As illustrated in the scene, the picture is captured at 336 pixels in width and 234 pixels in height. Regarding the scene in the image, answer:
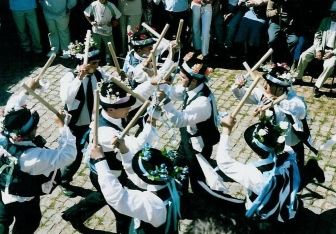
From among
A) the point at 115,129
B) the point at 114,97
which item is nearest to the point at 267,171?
the point at 115,129

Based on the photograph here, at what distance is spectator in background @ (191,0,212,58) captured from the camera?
9.82 m

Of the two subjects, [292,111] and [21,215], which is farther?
[292,111]

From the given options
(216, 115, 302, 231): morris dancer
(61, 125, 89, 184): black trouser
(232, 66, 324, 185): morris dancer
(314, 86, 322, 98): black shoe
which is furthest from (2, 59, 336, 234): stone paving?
(216, 115, 302, 231): morris dancer

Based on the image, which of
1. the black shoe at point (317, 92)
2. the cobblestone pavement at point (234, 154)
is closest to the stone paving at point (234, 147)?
the cobblestone pavement at point (234, 154)

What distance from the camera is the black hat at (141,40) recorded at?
657 centimetres

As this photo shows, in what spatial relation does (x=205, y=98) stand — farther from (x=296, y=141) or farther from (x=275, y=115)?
(x=296, y=141)

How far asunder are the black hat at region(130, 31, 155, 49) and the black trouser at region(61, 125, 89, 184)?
1.42m

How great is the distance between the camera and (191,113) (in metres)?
5.37

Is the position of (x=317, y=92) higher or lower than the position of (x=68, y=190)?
higher

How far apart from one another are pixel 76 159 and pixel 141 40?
6.37ft

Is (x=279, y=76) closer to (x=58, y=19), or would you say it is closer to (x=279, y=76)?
(x=279, y=76)

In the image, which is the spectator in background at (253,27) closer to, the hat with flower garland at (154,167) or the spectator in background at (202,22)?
the spectator in background at (202,22)

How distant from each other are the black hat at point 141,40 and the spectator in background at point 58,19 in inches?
139

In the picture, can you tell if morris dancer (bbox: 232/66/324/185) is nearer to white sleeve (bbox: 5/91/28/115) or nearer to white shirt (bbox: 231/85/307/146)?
white shirt (bbox: 231/85/307/146)
